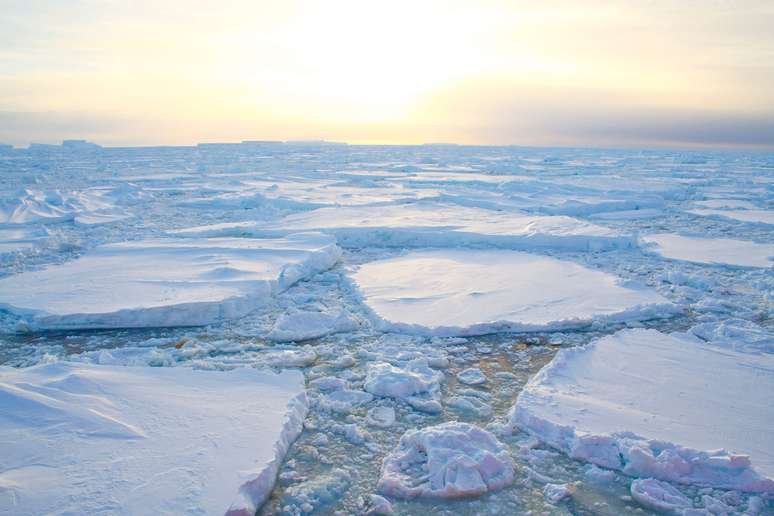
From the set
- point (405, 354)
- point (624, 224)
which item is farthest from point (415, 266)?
point (624, 224)

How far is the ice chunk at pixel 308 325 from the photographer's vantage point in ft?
10.6

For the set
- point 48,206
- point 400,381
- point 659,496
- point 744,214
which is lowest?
point 659,496

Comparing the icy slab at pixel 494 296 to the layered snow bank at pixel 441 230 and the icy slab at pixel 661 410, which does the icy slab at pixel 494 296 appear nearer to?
the icy slab at pixel 661 410

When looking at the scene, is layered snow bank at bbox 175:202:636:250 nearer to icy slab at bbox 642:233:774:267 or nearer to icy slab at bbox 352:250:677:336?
icy slab at bbox 642:233:774:267

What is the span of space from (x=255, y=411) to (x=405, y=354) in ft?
3.31

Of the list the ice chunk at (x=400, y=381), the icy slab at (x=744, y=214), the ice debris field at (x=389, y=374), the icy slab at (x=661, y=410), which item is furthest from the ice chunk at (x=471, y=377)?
the icy slab at (x=744, y=214)

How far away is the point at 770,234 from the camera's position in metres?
6.80

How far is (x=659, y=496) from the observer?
177cm

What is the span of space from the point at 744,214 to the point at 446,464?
8.63m

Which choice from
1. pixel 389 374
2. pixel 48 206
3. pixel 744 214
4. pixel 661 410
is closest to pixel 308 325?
pixel 389 374

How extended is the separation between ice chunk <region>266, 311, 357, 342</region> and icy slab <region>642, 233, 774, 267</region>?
380 cm

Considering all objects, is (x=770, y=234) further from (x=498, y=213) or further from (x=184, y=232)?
(x=184, y=232)

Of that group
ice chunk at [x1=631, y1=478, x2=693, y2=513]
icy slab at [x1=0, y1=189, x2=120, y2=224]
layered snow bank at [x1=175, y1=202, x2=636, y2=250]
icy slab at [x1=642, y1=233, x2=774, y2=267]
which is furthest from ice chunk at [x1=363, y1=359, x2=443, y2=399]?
icy slab at [x1=0, y1=189, x2=120, y2=224]

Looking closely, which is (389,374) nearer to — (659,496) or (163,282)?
(659,496)
